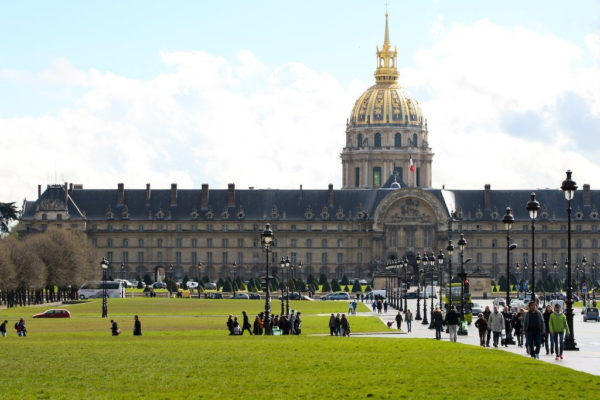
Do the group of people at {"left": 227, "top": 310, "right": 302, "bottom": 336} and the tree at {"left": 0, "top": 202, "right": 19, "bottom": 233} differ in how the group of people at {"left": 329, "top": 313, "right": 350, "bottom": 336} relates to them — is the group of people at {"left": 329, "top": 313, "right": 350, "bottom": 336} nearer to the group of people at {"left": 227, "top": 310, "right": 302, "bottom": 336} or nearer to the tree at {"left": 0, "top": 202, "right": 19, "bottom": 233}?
the group of people at {"left": 227, "top": 310, "right": 302, "bottom": 336}

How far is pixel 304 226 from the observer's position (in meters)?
154

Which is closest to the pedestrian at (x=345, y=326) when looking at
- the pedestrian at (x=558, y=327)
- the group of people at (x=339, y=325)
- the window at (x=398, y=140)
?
the group of people at (x=339, y=325)

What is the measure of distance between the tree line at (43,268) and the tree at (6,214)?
15032mm

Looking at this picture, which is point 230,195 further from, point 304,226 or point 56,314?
point 56,314

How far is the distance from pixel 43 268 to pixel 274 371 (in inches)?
3065

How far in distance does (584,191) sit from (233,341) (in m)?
116

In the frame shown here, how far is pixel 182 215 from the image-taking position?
153 m

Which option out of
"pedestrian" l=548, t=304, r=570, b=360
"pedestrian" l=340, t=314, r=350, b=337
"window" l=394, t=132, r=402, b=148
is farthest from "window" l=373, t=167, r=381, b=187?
"pedestrian" l=548, t=304, r=570, b=360

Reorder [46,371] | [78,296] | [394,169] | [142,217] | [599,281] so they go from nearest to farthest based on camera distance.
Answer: [46,371]
[78,296]
[599,281]
[142,217]
[394,169]

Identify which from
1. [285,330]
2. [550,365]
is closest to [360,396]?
[550,365]

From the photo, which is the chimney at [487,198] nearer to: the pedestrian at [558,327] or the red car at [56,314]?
the red car at [56,314]

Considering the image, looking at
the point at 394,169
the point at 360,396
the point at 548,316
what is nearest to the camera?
the point at 360,396

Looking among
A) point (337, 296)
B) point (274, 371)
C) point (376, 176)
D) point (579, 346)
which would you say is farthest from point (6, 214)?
point (274, 371)

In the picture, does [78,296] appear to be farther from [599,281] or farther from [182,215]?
[599,281]
